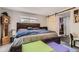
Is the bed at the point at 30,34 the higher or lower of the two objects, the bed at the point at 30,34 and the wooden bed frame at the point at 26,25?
the lower

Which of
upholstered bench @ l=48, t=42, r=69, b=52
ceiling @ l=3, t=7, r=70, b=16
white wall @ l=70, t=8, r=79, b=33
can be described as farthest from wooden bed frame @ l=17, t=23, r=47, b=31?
white wall @ l=70, t=8, r=79, b=33

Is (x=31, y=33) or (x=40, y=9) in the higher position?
(x=40, y=9)

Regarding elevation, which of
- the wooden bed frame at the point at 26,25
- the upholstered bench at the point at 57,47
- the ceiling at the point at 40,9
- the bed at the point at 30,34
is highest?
the ceiling at the point at 40,9

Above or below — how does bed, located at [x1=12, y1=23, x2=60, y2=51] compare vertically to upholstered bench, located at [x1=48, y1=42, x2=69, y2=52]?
above

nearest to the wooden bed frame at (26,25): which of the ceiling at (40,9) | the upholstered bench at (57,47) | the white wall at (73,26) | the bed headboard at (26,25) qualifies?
the bed headboard at (26,25)

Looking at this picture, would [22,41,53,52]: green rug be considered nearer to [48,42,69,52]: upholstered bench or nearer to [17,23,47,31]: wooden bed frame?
[48,42,69,52]: upholstered bench

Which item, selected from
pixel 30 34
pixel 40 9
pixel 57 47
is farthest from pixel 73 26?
pixel 30 34

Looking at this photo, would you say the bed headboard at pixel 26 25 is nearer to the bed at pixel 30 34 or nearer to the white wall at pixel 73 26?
the bed at pixel 30 34

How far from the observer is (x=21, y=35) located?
160cm

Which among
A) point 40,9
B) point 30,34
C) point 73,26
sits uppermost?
point 40,9

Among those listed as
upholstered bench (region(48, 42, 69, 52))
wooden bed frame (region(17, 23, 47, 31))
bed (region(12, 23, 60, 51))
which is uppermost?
wooden bed frame (region(17, 23, 47, 31))

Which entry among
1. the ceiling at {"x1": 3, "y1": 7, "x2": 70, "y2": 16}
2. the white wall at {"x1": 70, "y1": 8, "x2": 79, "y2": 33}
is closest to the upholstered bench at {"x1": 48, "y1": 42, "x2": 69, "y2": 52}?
the white wall at {"x1": 70, "y1": 8, "x2": 79, "y2": 33}

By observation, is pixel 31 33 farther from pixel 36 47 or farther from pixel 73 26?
pixel 73 26
